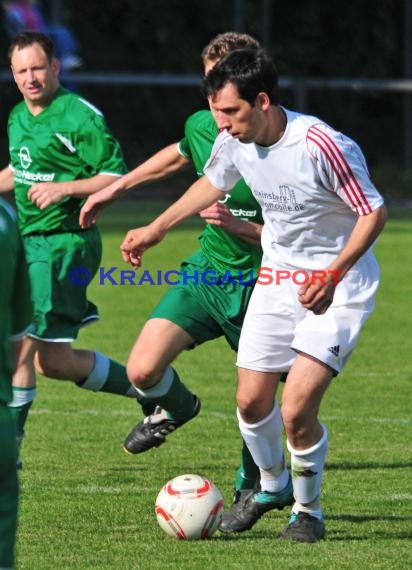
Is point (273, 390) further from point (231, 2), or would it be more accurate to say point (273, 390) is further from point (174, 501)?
point (231, 2)

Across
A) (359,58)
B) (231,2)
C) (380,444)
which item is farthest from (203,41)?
(380,444)

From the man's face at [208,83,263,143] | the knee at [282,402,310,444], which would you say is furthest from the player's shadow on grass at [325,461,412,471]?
the man's face at [208,83,263,143]

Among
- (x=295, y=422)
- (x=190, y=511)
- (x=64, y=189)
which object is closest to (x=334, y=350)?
(x=295, y=422)

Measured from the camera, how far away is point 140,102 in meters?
24.1

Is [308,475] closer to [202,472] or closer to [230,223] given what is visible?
[230,223]

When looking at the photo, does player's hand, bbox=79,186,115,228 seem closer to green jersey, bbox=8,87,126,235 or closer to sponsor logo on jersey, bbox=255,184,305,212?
green jersey, bbox=8,87,126,235

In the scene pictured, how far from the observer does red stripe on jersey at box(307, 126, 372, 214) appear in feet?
18.2

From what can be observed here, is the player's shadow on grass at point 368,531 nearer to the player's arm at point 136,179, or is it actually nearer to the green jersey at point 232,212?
the green jersey at point 232,212

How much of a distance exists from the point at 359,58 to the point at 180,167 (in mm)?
18768

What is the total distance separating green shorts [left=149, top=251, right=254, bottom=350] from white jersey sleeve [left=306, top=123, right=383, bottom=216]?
4.18ft

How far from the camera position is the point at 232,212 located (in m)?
6.82

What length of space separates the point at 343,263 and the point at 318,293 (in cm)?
15

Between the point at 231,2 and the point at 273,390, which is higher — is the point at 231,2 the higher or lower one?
the lower one

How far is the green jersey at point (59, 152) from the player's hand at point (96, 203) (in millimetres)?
705
